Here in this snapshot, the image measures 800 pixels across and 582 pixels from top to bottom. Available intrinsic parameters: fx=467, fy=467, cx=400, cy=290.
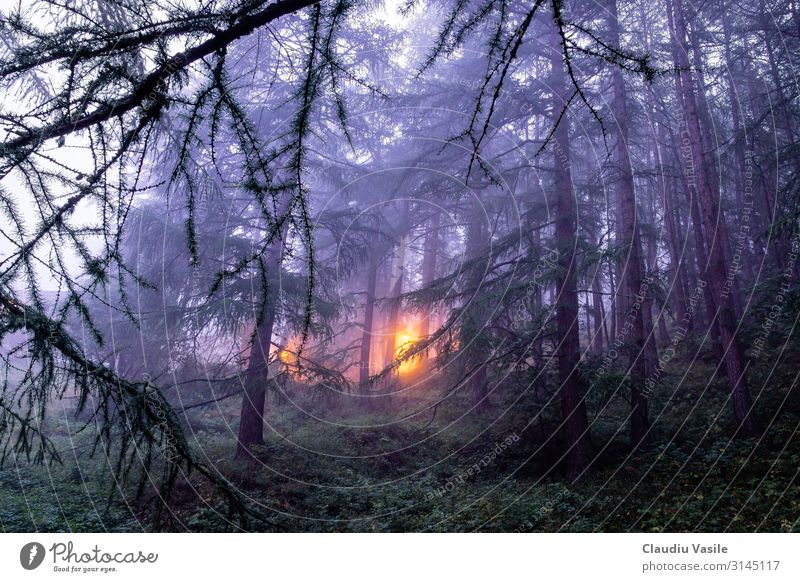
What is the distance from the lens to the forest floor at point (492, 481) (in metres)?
6.25

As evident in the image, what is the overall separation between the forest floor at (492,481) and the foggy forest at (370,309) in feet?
0.20

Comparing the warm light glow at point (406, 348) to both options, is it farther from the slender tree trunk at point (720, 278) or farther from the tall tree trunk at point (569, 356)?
the slender tree trunk at point (720, 278)

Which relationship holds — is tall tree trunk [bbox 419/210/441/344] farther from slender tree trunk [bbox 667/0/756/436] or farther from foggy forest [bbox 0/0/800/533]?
slender tree trunk [bbox 667/0/756/436]

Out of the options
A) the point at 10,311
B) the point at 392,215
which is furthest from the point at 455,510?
the point at 392,215

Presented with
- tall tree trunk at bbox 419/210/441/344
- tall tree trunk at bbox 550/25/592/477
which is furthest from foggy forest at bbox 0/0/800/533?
tall tree trunk at bbox 419/210/441/344

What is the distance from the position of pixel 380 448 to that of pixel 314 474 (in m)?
2.49

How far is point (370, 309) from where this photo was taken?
52.8 feet

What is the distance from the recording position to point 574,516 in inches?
261

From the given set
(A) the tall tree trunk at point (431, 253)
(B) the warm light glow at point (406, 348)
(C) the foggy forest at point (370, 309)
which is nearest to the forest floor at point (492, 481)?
(C) the foggy forest at point (370, 309)

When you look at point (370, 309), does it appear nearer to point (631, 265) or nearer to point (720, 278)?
point (631, 265)

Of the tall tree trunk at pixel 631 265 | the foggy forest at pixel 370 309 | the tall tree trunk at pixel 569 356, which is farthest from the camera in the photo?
the tall tree trunk at pixel 631 265

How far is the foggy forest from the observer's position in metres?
2.24
